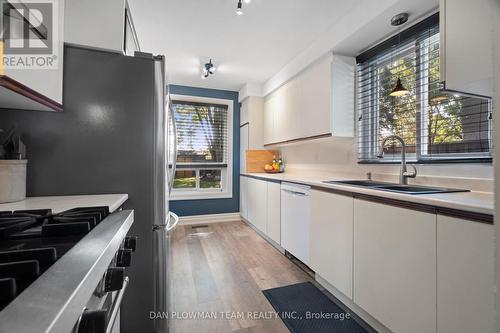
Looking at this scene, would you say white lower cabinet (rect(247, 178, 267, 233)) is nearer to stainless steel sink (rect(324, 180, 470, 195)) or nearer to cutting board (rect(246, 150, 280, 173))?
cutting board (rect(246, 150, 280, 173))

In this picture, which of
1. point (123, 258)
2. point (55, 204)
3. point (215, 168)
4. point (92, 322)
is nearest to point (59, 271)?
point (92, 322)

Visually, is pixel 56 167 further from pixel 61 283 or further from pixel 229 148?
pixel 229 148

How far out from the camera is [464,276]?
0.97 meters

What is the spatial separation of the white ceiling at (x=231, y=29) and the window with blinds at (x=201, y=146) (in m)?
0.92

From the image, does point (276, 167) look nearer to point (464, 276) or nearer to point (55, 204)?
point (464, 276)

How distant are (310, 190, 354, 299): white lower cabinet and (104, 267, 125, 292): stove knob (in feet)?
4.80

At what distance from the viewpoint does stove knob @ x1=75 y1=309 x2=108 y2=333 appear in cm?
40

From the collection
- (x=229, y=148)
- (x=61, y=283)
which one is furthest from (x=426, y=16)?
(x=229, y=148)

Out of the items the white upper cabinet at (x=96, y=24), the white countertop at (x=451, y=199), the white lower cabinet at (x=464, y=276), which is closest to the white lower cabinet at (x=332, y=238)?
the white countertop at (x=451, y=199)

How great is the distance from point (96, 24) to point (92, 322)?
157 centimetres

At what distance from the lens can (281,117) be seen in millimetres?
3357

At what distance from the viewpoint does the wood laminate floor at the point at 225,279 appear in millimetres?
1558

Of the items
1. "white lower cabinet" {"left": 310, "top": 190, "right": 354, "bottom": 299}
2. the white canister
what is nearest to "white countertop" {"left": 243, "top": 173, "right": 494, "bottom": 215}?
"white lower cabinet" {"left": 310, "top": 190, "right": 354, "bottom": 299}

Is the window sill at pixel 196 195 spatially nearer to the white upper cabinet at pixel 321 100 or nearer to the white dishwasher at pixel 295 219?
the white upper cabinet at pixel 321 100
